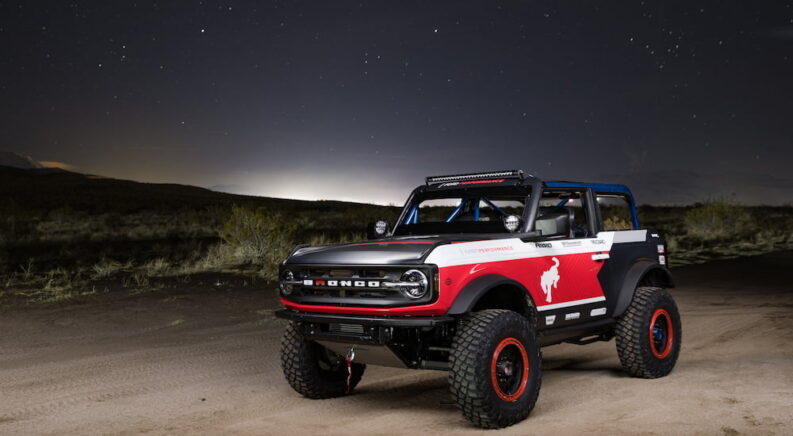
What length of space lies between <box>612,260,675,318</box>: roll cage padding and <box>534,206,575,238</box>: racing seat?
1054mm

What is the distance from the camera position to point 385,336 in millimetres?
6383

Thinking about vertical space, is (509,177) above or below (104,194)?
below

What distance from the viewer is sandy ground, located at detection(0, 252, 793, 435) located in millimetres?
6625

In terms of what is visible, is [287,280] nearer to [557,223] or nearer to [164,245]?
[557,223]

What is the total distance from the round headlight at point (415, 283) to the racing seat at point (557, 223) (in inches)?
71.4

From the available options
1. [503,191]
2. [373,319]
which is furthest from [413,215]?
[373,319]

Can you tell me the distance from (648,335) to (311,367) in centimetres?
356

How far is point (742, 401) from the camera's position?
280 inches

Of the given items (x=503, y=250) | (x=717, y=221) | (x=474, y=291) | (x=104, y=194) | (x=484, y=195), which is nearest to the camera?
(x=474, y=291)

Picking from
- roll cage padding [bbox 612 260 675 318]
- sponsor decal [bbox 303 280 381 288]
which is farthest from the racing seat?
sponsor decal [bbox 303 280 381 288]

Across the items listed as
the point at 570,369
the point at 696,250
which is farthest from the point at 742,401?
the point at 696,250

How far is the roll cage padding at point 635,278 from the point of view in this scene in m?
8.34

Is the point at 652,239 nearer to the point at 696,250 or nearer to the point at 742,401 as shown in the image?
the point at 742,401

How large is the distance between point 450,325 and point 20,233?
1351 inches
